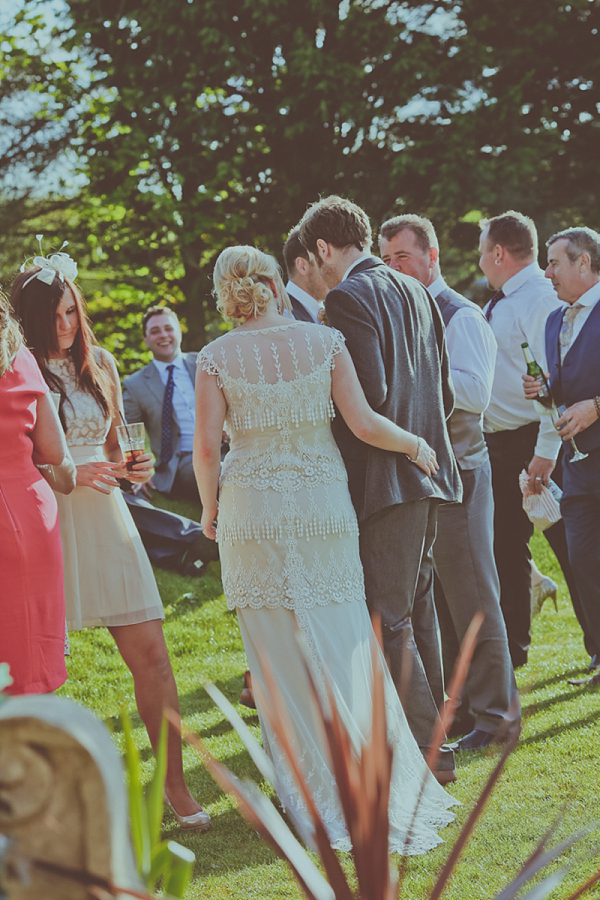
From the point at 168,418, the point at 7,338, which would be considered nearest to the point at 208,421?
the point at 7,338

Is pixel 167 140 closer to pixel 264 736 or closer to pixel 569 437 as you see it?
pixel 569 437

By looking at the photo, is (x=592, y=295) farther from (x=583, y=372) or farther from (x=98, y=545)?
(x=98, y=545)

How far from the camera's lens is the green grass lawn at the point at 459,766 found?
3438mm

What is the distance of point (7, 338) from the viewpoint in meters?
3.27

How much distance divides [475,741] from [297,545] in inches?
64.8

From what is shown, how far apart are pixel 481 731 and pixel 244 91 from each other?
1191cm

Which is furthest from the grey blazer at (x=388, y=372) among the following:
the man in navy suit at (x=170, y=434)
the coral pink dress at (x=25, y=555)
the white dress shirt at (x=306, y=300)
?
the man in navy suit at (x=170, y=434)

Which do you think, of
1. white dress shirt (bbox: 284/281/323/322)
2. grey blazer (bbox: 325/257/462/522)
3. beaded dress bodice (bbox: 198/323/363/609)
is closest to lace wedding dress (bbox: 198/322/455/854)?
beaded dress bodice (bbox: 198/323/363/609)

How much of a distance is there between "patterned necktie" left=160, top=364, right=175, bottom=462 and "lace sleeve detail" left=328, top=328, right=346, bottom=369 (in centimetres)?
566

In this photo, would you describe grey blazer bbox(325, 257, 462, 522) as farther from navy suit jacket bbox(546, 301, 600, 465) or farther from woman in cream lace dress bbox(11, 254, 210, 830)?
navy suit jacket bbox(546, 301, 600, 465)

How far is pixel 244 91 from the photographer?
1490 centimetres

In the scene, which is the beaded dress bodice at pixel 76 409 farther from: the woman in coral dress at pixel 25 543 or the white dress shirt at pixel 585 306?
the white dress shirt at pixel 585 306

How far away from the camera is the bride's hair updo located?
3.81 metres

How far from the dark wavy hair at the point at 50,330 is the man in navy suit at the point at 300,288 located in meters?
1.25
